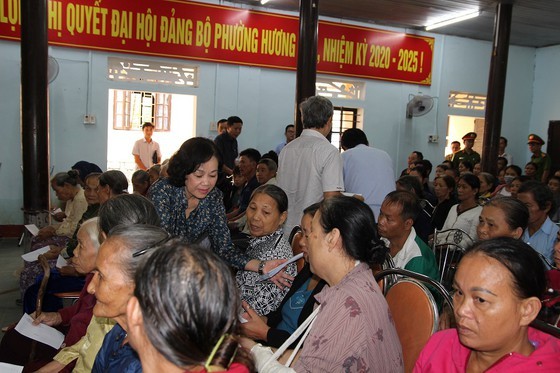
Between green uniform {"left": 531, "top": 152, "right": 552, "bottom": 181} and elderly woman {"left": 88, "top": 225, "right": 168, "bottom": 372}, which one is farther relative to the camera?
green uniform {"left": 531, "top": 152, "right": 552, "bottom": 181}

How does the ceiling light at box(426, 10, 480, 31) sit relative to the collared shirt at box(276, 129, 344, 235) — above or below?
above

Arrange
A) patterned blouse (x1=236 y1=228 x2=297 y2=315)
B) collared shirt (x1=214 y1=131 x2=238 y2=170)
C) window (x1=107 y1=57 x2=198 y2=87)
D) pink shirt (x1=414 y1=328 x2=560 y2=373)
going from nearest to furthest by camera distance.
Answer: pink shirt (x1=414 y1=328 x2=560 y2=373) → patterned blouse (x1=236 y1=228 x2=297 y2=315) → collared shirt (x1=214 y1=131 x2=238 y2=170) → window (x1=107 y1=57 x2=198 y2=87)

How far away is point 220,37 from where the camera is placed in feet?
25.2

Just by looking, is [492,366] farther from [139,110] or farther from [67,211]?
[139,110]

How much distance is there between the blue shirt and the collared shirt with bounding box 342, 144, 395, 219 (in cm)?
263

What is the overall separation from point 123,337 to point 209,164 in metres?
1.02

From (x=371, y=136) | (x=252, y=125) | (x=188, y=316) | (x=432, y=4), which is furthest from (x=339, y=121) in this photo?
(x=188, y=316)

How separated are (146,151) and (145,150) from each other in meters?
0.02

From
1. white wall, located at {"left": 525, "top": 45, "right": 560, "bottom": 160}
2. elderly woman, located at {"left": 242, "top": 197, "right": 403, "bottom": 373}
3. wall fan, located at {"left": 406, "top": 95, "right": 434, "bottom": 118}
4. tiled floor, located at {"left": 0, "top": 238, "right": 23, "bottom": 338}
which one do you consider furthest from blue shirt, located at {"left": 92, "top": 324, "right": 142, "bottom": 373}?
white wall, located at {"left": 525, "top": 45, "right": 560, "bottom": 160}

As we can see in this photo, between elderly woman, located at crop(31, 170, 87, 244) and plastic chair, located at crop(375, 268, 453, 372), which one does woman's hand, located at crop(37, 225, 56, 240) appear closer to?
elderly woman, located at crop(31, 170, 87, 244)

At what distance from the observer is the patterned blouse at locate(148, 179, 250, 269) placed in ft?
8.08

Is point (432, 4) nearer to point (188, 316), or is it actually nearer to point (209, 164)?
point (209, 164)

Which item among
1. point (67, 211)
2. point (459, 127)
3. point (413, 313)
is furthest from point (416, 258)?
point (459, 127)

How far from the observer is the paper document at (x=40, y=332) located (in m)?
2.34
